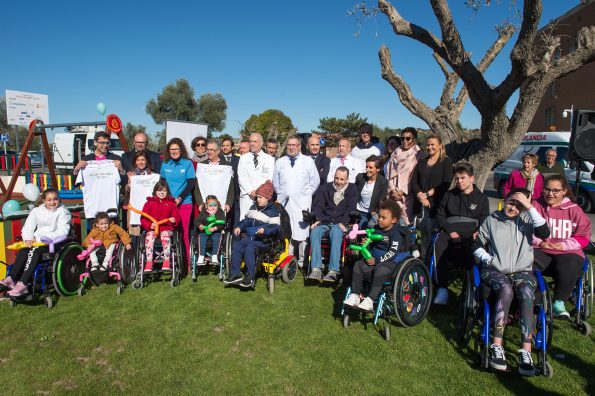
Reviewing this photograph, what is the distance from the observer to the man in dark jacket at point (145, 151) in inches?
243

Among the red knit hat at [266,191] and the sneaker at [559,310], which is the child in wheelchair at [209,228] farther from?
the sneaker at [559,310]

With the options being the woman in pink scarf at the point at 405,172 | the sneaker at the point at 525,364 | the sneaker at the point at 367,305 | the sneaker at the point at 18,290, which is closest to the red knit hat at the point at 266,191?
the woman in pink scarf at the point at 405,172

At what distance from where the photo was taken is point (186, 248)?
6.06 m

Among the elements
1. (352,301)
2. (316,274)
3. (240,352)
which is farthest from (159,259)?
(352,301)

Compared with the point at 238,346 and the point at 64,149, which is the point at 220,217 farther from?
the point at 64,149

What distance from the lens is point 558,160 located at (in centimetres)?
1256

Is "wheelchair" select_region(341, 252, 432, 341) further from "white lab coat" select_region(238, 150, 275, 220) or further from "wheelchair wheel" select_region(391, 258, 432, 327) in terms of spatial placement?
"white lab coat" select_region(238, 150, 275, 220)

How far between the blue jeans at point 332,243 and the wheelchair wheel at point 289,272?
0.51 meters

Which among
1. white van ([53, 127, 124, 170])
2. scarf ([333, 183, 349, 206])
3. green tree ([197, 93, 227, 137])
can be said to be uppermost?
green tree ([197, 93, 227, 137])

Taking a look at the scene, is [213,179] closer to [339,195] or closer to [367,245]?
[339,195]

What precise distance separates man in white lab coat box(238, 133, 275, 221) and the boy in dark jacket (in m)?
0.67

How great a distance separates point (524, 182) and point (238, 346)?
5.48 metres

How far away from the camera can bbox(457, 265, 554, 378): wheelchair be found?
10.4ft

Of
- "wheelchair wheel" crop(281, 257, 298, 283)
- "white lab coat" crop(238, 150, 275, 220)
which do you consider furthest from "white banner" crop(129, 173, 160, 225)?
"wheelchair wheel" crop(281, 257, 298, 283)
